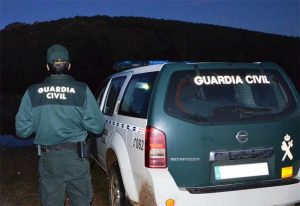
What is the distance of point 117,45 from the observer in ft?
255

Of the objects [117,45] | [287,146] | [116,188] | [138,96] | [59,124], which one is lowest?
[116,188]

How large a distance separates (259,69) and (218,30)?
228 feet

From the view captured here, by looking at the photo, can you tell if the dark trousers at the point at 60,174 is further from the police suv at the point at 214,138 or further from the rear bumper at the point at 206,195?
the rear bumper at the point at 206,195

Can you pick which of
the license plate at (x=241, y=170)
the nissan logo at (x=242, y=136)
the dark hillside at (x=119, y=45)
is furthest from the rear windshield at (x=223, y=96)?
the dark hillside at (x=119, y=45)

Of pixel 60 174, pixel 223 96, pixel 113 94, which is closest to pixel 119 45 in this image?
pixel 113 94

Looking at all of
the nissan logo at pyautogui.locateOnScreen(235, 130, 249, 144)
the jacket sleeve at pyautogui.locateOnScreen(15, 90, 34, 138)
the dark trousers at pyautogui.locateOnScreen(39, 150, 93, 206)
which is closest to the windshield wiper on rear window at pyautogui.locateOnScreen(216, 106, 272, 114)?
the nissan logo at pyautogui.locateOnScreen(235, 130, 249, 144)

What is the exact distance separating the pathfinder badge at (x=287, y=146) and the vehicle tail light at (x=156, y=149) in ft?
3.64

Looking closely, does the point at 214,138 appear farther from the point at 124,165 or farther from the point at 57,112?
the point at 57,112

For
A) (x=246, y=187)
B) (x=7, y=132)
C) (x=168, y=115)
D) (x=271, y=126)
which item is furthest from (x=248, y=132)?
(x=7, y=132)

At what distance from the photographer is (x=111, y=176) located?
458 centimetres

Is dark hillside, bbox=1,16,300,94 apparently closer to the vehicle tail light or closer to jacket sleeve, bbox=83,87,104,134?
jacket sleeve, bbox=83,87,104,134

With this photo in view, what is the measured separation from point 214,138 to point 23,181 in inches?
182

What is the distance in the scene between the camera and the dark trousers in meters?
3.55

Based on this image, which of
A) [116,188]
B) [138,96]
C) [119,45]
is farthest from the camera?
[119,45]
